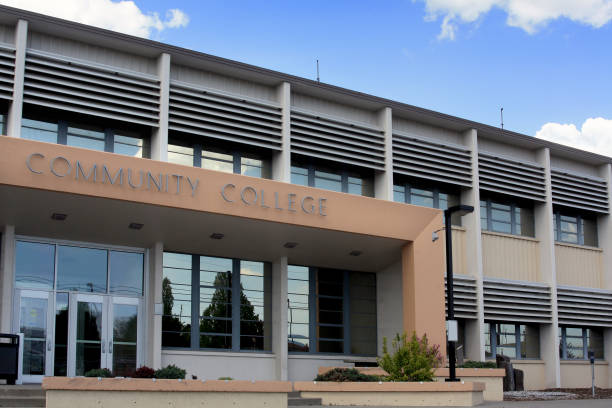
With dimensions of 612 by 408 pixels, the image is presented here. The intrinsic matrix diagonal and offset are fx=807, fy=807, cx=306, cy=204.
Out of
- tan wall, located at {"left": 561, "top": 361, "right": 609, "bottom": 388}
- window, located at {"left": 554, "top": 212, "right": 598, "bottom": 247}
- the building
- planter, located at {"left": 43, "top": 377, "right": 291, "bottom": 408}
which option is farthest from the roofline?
planter, located at {"left": 43, "top": 377, "right": 291, "bottom": 408}

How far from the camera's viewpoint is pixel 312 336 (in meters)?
24.7

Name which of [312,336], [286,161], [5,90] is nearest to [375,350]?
[312,336]

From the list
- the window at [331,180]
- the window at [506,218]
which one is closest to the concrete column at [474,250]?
the window at [506,218]

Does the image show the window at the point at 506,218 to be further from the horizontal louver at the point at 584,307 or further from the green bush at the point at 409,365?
the green bush at the point at 409,365

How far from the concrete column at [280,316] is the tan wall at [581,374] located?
11594 mm

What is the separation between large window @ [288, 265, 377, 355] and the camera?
24.6 meters

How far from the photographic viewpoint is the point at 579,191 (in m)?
30.5

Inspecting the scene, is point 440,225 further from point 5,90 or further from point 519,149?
point 5,90

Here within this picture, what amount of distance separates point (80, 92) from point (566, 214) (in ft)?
63.9

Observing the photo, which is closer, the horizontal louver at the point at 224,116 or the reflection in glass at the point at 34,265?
the reflection in glass at the point at 34,265

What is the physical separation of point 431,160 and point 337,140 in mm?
3726

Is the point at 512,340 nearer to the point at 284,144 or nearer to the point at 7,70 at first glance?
the point at 284,144

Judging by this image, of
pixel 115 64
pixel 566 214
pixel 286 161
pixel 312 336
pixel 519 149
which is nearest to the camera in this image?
pixel 115 64

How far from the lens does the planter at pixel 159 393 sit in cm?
1449
